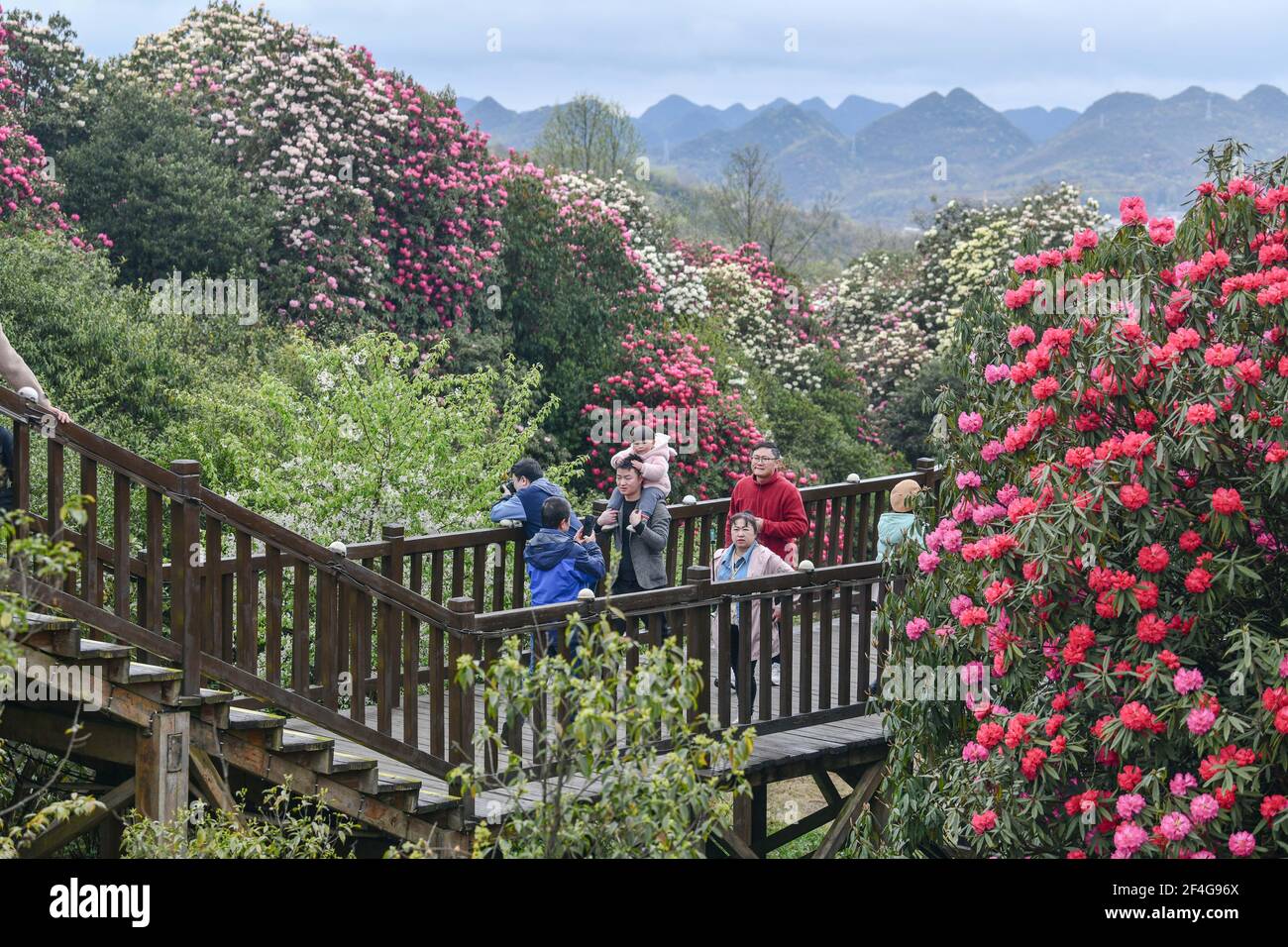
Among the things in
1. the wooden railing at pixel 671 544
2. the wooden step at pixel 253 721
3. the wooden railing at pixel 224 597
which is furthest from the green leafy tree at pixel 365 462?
the wooden step at pixel 253 721

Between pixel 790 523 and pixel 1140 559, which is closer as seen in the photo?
pixel 1140 559

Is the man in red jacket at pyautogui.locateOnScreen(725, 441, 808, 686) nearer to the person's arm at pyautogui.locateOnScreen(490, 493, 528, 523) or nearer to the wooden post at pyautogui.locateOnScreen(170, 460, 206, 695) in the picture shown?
the person's arm at pyautogui.locateOnScreen(490, 493, 528, 523)

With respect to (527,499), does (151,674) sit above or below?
below

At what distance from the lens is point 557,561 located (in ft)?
28.5

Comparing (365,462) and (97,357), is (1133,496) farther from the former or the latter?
(97,357)

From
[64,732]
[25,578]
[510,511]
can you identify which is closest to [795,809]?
[510,511]

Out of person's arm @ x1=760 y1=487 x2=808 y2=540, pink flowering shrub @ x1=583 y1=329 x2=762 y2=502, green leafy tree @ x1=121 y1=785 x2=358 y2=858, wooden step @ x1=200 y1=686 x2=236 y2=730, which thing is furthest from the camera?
pink flowering shrub @ x1=583 y1=329 x2=762 y2=502

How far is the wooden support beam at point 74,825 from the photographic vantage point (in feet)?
23.8

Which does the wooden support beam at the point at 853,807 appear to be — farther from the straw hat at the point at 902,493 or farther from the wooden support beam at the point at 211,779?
the wooden support beam at the point at 211,779

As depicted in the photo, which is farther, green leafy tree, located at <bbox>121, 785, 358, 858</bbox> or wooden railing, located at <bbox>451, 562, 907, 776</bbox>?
wooden railing, located at <bbox>451, 562, 907, 776</bbox>

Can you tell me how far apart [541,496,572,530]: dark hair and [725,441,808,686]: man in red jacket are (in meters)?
1.58

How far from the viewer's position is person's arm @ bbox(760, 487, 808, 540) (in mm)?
9914

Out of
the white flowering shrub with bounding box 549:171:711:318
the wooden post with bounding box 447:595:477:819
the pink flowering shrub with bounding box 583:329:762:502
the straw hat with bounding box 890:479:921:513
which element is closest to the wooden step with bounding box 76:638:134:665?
the wooden post with bounding box 447:595:477:819

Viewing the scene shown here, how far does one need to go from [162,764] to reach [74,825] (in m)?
0.85
